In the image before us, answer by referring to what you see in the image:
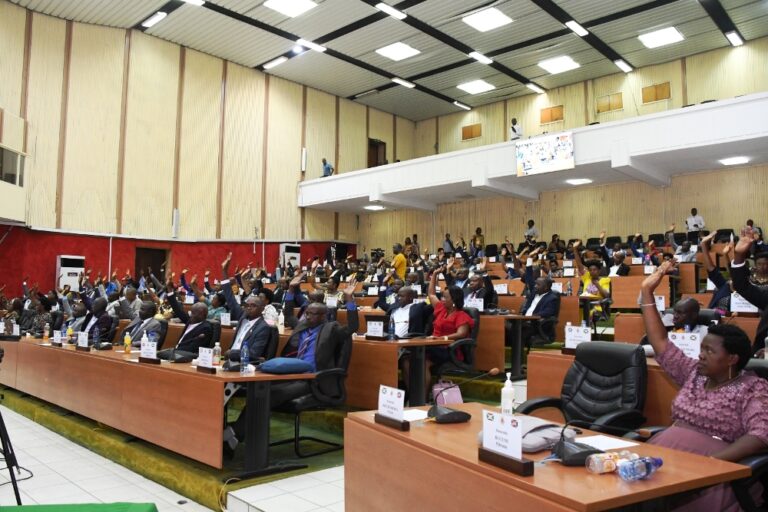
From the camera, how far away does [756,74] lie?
14117 millimetres

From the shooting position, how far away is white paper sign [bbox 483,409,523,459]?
71.5 inches

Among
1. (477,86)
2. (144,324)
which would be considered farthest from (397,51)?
(144,324)

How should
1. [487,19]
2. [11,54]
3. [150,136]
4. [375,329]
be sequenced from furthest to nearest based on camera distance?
[150,136]
[487,19]
[11,54]
[375,329]

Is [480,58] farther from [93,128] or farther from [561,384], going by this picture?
[561,384]

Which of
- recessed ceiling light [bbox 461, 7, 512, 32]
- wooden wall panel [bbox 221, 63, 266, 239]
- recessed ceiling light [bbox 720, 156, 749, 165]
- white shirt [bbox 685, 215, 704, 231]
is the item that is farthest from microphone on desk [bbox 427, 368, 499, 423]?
wooden wall panel [bbox 221, 63, 266, 239]

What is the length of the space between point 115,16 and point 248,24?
118 inches

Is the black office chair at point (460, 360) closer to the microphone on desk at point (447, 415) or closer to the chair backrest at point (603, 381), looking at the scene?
the chair backrest at point (603, 381)

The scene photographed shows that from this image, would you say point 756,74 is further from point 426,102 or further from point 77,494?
point 77,494

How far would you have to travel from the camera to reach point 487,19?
1347 cm

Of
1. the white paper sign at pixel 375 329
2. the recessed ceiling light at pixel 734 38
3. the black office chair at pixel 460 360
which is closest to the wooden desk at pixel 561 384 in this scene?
the black office chair at pixel 460 360

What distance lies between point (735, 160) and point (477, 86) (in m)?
7.77

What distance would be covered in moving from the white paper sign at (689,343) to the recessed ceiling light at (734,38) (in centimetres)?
1363

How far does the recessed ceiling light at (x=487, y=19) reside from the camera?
13164 mm

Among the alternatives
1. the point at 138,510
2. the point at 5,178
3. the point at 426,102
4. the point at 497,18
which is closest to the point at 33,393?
Answer: the point at 138,510
